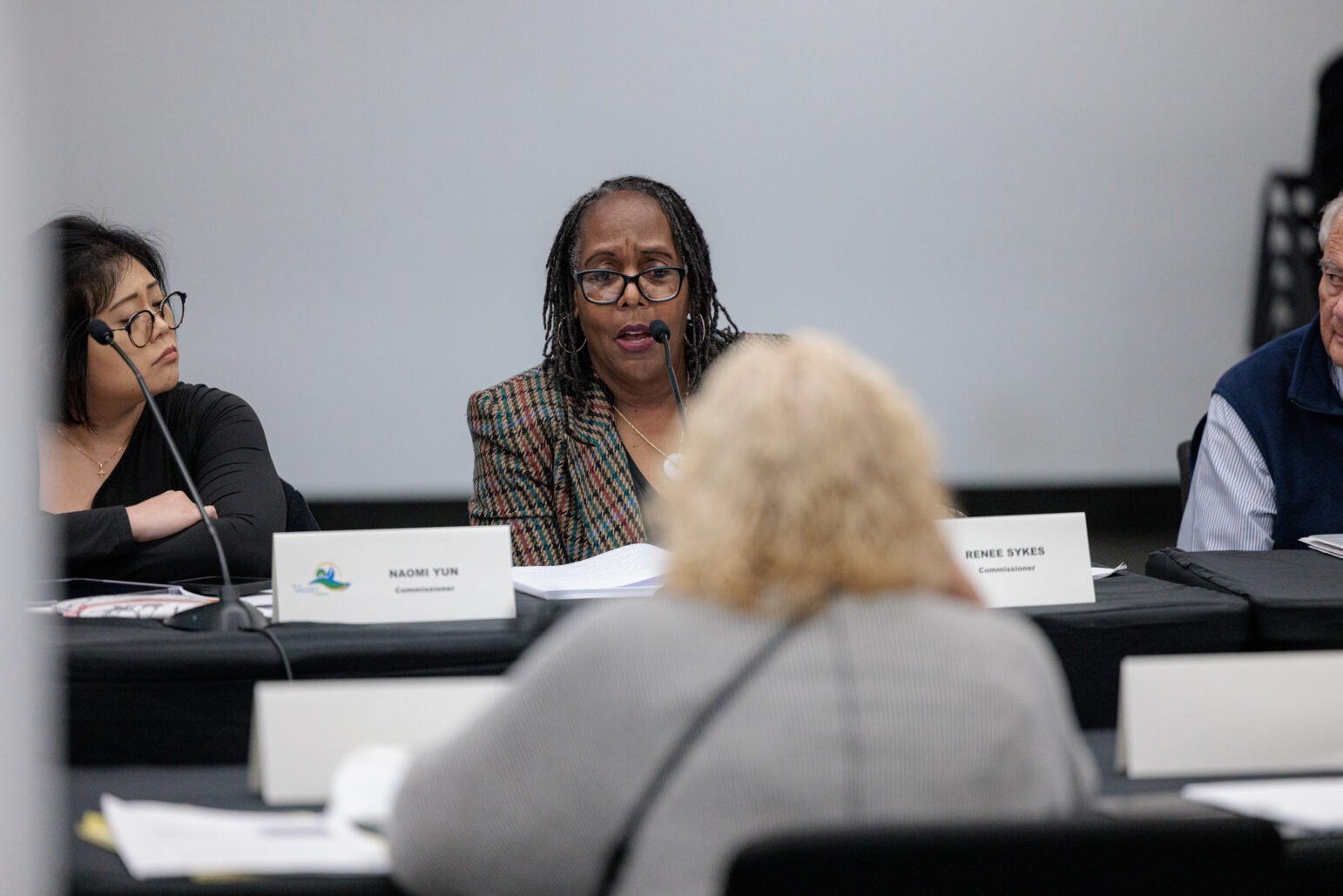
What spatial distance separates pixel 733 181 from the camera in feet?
14.7

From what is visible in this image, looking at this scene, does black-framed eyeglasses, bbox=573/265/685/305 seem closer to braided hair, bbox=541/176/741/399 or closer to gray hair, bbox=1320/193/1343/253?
braided hair, bbox=541/176/741/399

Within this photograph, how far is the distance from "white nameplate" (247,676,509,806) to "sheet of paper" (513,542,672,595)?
0.60 metres

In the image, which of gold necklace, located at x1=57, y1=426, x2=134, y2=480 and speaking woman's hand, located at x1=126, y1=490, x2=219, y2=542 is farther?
gold necklace, located at x1=57, y1=426, x2=134, y2=480

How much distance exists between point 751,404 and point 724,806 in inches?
11.4

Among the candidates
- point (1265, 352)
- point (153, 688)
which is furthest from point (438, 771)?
point (1265, 352)

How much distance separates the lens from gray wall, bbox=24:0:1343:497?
413cm

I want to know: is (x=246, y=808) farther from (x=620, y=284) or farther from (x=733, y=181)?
(x=733, y=181)

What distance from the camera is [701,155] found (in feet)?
14.6

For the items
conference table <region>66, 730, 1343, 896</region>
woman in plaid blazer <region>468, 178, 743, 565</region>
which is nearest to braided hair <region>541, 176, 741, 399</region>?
woman in plaid blazer <region>468, 178, 743, 565</region>

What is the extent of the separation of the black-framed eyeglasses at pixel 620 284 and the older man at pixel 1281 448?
1.05 metres

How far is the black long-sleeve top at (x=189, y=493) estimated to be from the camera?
2068 mm

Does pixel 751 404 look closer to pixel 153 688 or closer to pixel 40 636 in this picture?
pixel 40 636

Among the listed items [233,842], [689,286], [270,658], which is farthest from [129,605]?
[689,286]

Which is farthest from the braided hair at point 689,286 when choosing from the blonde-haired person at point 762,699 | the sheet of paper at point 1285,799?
the blonde-haired person at point 762,699
